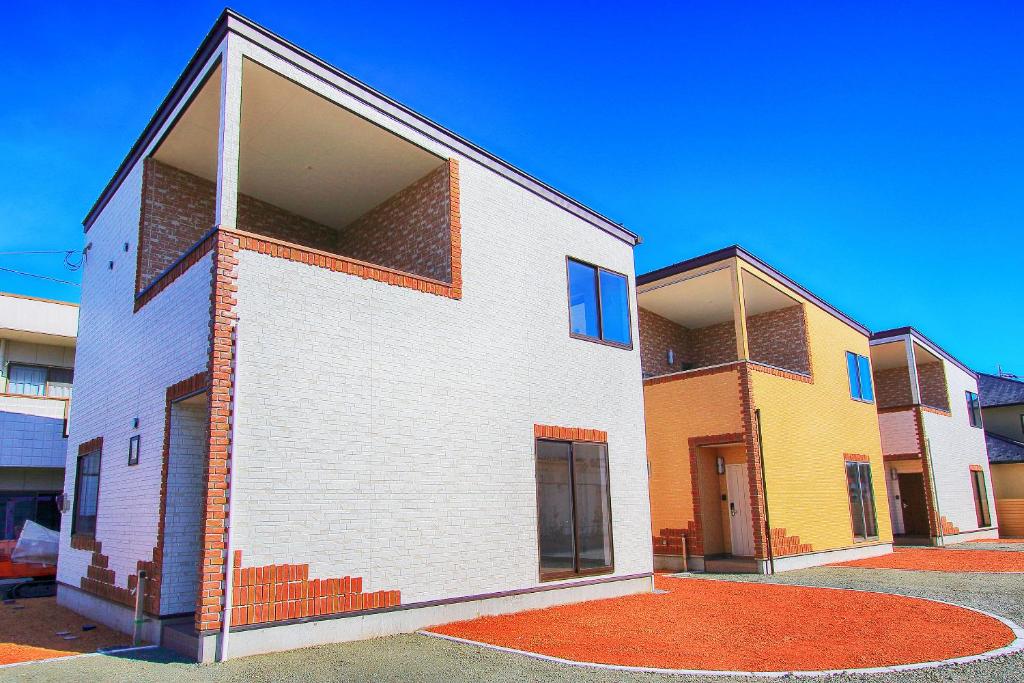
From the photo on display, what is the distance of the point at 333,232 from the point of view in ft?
41.9

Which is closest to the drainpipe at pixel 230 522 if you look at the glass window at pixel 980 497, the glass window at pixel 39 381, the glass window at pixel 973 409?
the glass window at pixel 39 381

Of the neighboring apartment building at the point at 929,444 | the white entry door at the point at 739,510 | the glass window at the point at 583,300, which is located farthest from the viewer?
the neighboring apartment building at the point at 929,444

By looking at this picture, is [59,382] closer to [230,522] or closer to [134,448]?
[134,448]

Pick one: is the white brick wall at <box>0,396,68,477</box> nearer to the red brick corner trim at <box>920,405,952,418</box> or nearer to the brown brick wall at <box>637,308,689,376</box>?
the brown brick wall at <box>637,308,689,376</box>

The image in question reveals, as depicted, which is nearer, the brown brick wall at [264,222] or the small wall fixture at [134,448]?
the small wall fixture at [134,448]

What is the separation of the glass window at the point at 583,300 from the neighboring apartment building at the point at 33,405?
14326mm

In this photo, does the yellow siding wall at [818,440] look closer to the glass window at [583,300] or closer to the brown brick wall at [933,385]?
the glass window at [583,300]

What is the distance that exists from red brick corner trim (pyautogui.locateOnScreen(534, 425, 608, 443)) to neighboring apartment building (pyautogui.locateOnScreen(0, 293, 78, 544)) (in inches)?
559

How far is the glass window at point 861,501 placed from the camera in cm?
1794

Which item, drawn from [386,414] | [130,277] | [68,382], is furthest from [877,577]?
[68,382]

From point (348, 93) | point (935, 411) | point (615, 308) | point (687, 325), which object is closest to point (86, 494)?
point (348, 93)

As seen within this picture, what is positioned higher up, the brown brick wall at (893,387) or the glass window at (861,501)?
the brown brick wall at (893,387)

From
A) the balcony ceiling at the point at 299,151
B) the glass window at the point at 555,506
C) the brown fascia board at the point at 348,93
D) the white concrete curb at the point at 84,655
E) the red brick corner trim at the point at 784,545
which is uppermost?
the brown fascia board at the point at 348,93

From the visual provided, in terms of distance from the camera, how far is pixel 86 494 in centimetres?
1112
